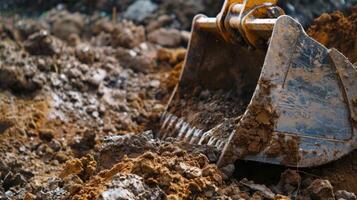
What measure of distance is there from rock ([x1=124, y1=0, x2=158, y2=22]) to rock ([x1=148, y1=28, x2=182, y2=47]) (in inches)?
44.2

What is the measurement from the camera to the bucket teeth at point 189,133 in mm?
4215

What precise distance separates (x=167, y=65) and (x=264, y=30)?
11.1 ft

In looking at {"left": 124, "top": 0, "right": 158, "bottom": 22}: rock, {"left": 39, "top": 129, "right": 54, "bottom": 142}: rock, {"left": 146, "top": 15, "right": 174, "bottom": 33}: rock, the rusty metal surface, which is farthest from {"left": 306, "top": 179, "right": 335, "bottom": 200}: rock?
{"left": 124, "top": 0, "right": 158, "bottom": 22}: rock

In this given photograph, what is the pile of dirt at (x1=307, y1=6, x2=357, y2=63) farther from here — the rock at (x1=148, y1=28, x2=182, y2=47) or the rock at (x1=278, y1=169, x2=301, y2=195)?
the rock at (x1=148, y1=28, x2=182, y2=47)

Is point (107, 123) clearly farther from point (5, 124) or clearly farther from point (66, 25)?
point (66, 25)

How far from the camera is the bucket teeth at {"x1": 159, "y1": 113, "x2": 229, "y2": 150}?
4.21m

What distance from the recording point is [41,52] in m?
6.69

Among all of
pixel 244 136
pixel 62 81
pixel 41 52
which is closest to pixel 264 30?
pixel 244 136

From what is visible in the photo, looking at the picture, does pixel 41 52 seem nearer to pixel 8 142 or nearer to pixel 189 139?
pixel 8 142

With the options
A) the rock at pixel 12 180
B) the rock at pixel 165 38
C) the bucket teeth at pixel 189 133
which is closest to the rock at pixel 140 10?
the rock at pixel 165 38

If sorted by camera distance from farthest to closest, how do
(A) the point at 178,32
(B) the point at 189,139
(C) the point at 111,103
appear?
(A) the point at 178,32, (C) the point at 111,103, (B) the point at 189,139

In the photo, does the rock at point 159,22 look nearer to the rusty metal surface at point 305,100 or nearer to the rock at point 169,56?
the rock at point 169,56

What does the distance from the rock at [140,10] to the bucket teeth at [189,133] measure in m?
4.32

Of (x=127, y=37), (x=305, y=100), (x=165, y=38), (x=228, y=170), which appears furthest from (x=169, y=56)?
(x=228, y=170)
